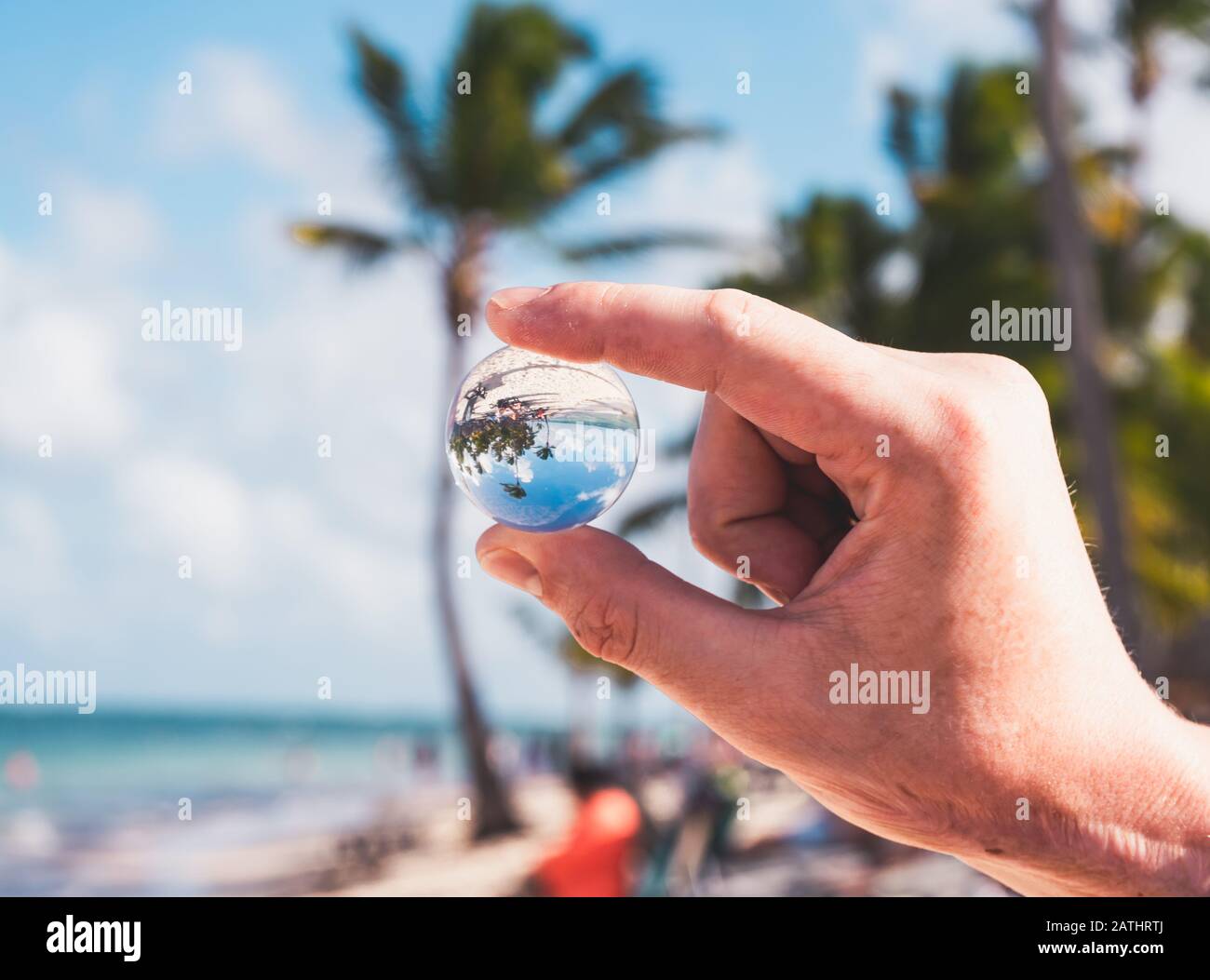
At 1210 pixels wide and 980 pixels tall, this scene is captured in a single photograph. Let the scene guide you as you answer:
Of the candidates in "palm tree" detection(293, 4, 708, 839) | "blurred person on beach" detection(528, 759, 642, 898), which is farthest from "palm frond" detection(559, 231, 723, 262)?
"blurred person on beach" detection(528, 759, 642, 898)

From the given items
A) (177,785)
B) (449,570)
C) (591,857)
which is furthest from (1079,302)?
(177,785)

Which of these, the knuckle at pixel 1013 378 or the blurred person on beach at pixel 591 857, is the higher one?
the knuckle at pixel 1013 378

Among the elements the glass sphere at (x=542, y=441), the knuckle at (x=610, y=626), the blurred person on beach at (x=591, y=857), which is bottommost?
the blurred person on beach at (x=591, y=857)

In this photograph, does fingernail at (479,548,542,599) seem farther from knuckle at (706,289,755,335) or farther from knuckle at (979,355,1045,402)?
knuckle at (979,355,1045,402)

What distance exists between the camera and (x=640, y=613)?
212cm

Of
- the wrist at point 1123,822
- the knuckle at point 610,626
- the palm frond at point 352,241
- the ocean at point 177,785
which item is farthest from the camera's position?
the ocean at point 177,785

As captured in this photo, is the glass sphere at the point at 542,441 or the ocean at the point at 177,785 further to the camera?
the ocean at the point at 177,785

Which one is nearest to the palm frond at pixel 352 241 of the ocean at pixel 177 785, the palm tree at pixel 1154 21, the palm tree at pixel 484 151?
the palm tree at pixel 484 151

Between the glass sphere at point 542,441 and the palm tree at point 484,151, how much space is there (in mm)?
15124

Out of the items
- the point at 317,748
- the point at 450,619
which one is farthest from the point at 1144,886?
the point at 317,748

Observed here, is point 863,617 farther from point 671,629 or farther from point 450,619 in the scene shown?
point 450,619

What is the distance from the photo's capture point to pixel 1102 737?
190cm

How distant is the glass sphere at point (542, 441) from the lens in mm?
2262

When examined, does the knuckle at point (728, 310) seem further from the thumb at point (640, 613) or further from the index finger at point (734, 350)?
the thumb at point (640, 613)
